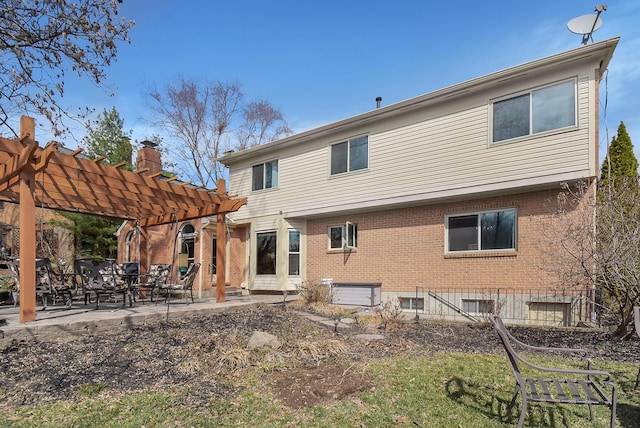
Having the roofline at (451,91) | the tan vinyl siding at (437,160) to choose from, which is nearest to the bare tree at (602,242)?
the tan vinyl siding at (437,160)

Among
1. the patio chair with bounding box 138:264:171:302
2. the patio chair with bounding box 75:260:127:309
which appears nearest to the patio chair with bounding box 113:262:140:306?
the patio chair with bounding box 75:260:127:309

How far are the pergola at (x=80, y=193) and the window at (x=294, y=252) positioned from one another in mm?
3974

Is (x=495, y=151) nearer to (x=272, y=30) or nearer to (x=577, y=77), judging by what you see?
(x=577, y=77)

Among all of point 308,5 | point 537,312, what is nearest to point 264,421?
point 537,312

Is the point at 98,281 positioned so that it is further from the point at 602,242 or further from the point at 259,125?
the point at 259,125

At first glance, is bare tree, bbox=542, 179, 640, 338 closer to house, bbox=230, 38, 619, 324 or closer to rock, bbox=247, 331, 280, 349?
house, bbox=230, 38, 619, 324

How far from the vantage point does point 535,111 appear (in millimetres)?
8984

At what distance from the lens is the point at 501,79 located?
9.31 m

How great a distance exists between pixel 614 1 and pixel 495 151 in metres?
4.73

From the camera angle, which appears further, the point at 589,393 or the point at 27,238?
the point at 27,238

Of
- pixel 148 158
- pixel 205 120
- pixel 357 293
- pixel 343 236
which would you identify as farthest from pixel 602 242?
pixel 205 120

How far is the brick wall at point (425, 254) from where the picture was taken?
9000 millimetres

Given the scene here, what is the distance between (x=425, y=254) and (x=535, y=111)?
459 cm

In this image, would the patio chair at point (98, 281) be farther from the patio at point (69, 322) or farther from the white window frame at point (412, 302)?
the white window frame at point (412, 302)
